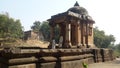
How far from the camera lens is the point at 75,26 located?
1270 centimetres

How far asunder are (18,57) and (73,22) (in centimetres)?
912

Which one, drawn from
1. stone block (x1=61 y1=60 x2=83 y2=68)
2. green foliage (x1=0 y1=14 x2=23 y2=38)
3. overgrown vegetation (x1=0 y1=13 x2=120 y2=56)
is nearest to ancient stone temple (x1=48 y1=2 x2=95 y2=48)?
stone block (x1=61 y1=60 x2=83 y2=68)

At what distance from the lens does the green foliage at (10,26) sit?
37344mm

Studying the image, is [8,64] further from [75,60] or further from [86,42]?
[86,42]

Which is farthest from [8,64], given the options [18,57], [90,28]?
[90,28]

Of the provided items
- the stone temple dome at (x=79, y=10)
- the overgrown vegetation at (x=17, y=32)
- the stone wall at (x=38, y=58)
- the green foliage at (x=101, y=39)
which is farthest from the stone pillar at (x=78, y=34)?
the green foliage at (x=101, y=39)

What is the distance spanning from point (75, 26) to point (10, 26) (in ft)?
97.8

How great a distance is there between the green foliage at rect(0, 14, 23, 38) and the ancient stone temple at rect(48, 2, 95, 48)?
25.4 m

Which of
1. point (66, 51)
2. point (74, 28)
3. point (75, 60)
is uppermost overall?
point (74, 28)

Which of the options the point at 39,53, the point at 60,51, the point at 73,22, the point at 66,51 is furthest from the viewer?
the point at 73,22

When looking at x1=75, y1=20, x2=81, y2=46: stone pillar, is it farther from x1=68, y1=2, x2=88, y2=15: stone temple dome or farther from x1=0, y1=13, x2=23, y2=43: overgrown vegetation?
x1=0, y1=13, x2=23, y2=43: overgrown vegetation

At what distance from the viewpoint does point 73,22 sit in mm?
12188

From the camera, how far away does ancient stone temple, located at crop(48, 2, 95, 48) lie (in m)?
11.8

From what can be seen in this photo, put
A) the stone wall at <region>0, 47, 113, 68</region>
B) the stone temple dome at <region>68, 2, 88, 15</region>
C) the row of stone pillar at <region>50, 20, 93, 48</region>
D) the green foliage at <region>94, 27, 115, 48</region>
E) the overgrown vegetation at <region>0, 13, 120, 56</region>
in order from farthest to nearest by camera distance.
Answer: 1. the green foliage at <region>94, 27, 115, 48</region>
2. the overgrown vegetation at <region>0, 13, 120, 56</region>
3. the stone temple dome at <region>68, 2, 88, 15</region>
4. the row of stone pillar at <region>50, 20, 93, 48</region>
5. the stone wall at <region>0, 47, 113, 68</region>
